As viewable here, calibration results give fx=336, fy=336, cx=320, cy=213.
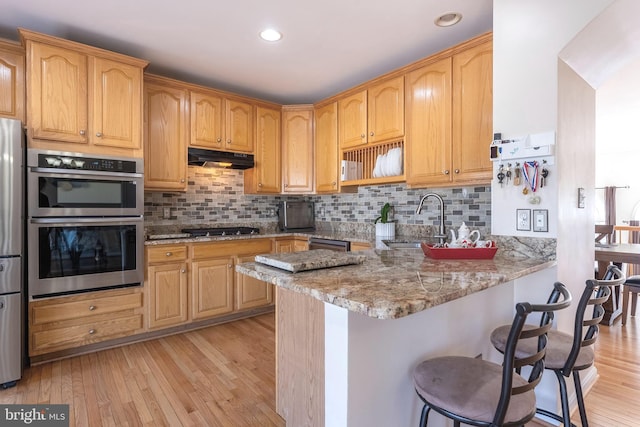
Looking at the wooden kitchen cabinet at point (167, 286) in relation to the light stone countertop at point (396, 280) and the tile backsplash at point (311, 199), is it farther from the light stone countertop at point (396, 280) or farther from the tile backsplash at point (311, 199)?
the light stone countertop at point (396, 280)

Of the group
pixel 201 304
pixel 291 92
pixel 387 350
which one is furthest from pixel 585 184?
pixel 201 304

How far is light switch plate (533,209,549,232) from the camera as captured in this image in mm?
1770

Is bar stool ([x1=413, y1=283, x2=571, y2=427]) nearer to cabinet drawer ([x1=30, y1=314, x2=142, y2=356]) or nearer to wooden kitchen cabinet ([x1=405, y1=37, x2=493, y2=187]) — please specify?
wooden kitchen cabinet ([x1=405, y1=37, x2=493, y2=187])

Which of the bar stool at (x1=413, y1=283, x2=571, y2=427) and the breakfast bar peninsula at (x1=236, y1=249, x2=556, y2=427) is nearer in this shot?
the bar stool at (x1=413, y1=283, x2=571, y2=427)

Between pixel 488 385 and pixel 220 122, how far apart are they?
319 centimetres

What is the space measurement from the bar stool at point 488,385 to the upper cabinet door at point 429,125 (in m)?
1.54

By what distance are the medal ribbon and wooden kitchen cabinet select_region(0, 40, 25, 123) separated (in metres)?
3.45

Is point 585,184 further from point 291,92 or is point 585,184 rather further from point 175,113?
point 175,113

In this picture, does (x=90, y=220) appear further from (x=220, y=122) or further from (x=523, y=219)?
(x=523, y=219)

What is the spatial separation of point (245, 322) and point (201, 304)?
0.48 metres

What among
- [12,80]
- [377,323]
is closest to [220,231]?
[12,80]

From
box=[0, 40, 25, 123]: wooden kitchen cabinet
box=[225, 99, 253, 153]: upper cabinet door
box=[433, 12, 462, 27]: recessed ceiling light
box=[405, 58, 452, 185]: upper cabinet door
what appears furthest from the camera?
box=[225, 99, 253, 153]: upper cabinet door

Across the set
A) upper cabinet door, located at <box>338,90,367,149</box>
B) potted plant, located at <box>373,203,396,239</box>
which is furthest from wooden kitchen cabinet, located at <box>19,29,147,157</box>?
potted plant, located at <box>373,203,396,239</box>

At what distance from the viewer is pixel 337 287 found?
1060 millimetres
